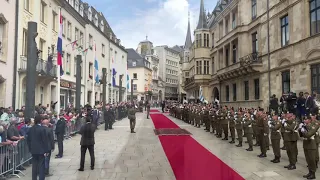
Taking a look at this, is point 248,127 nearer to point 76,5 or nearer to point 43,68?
point 43,68

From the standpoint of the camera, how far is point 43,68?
72.1 ft

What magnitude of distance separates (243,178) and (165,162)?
2820 millimetres

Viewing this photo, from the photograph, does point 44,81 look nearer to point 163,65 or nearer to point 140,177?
point 140,177

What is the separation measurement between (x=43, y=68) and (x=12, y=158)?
49.6 ft

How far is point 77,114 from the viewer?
1769cm

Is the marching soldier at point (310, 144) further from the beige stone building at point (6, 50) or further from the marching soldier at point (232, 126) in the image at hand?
the beige stone building at point (6, 50)

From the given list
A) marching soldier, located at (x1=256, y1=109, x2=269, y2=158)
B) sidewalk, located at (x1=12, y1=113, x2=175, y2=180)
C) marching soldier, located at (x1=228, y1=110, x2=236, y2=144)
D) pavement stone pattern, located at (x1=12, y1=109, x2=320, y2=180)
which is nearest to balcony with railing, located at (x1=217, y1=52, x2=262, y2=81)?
marching soldier, located at (x1=228, y1=110, x2=236, y2=144)

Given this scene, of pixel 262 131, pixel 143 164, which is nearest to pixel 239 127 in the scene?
pixel 262 131

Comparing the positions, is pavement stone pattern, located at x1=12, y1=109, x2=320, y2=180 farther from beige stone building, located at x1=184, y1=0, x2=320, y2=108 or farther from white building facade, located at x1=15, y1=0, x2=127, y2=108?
beige stone building, located at x1=184, y1=0, x2=320, y2=108

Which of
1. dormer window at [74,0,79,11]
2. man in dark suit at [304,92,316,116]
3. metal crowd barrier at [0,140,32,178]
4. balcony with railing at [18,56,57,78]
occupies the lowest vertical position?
metal crowd barrier at [0,140,32,178]

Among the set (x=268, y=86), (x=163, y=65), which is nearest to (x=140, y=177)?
(x=268, y=86)

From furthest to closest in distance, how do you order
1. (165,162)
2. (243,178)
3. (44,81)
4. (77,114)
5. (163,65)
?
(163,65), (44,81), (77,114), (165,162), (243,178)

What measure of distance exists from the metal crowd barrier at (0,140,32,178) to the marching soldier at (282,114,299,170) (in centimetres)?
783

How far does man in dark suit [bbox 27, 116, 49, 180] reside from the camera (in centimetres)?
713
